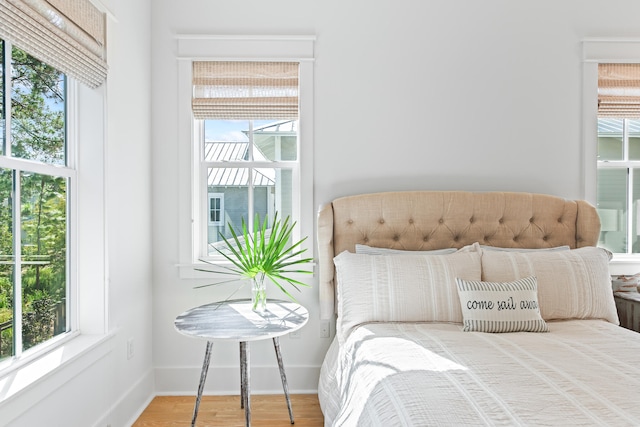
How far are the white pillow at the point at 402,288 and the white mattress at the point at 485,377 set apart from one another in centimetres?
7

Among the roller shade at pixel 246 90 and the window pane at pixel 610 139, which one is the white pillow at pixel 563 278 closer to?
the window pane at pixel 610 139

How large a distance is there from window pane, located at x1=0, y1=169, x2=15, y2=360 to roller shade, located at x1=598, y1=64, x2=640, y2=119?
3.26 m

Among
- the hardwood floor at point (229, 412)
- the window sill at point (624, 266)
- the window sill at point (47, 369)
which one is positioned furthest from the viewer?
the window sill at point (624, 266)

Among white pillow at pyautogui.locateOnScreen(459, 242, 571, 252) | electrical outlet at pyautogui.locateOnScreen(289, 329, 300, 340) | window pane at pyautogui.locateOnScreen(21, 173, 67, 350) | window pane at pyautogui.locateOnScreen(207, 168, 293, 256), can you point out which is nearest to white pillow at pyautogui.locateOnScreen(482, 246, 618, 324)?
white pillow at pyautogui.locateOnScreen(459, 242, 571, 252)

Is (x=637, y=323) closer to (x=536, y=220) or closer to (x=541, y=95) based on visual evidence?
(x=536, y=220)

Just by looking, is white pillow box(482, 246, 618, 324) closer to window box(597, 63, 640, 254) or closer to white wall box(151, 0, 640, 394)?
white wall box(151, 0, 640, 394)

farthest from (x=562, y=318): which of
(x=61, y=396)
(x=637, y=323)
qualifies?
(x=61, y=396)

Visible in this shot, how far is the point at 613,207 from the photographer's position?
290cm

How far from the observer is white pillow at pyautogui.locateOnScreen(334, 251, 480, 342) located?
84.4 inches

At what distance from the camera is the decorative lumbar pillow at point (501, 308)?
2.00 meters

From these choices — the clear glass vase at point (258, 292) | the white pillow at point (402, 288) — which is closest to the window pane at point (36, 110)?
the clear glass vase at point (258, 292)

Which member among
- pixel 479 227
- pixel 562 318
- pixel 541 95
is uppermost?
pixel 541 95

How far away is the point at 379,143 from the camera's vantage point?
2715mm

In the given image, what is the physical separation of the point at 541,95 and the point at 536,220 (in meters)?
0.82
